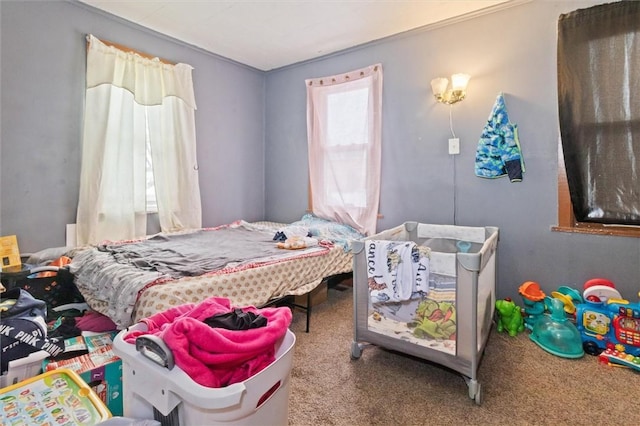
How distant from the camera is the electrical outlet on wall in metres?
2.67

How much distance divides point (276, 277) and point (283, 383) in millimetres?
1114

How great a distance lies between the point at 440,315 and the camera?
1.58m

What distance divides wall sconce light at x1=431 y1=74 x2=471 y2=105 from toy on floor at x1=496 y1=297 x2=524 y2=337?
1.63 m

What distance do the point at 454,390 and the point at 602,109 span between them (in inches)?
79.8

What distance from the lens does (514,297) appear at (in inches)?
99.4

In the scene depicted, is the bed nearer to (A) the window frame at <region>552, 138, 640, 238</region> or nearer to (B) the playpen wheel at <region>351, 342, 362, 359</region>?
(B) the playpen wheel at <region>351, 342, 362, 359</region>

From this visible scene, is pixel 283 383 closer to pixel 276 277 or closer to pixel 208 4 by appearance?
pixel 276 277

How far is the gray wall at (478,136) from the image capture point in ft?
7.45

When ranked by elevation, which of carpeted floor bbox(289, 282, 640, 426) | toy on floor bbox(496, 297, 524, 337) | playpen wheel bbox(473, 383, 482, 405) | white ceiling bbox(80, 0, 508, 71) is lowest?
carpeted floor bbox(289, 282, 640, 426)

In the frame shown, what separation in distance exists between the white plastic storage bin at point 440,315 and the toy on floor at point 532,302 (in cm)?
53

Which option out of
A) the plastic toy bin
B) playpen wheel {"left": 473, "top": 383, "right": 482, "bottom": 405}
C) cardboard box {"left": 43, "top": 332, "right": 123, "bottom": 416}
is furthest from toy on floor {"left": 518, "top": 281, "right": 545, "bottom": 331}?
cardboard box {"left": 43, "top": 332, "right": 123, "bottom": 416}

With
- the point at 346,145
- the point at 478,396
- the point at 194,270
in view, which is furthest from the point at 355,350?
the point at 346,145

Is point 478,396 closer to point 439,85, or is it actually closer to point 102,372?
point 102,372

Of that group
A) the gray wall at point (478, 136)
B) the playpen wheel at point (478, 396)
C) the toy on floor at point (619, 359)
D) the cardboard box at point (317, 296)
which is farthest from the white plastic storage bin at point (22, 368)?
the toy on floor at point (619, 359)
